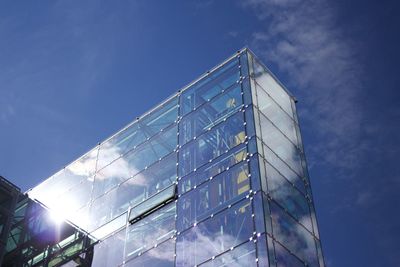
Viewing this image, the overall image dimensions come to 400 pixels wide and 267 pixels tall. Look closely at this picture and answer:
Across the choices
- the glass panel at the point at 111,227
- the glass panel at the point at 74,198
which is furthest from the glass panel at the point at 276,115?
the glass panel at the point at 74,198

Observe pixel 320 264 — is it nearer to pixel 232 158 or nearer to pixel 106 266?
pixel 232 158

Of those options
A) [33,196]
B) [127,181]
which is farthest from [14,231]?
[127,181]

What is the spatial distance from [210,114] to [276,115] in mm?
2853

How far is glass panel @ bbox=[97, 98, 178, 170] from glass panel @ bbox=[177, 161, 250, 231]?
5525 mm

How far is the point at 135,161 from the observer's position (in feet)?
97.2

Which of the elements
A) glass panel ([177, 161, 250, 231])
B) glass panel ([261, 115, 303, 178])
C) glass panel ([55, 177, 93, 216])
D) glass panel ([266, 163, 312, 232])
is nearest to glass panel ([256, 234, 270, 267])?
glass panel ([177, 161, 250, 231])

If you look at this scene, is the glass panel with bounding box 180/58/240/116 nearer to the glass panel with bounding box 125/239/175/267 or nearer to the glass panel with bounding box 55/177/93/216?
the glass panel with bounding box 55/177/93/216

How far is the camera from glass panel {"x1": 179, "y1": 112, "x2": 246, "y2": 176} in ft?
82.7

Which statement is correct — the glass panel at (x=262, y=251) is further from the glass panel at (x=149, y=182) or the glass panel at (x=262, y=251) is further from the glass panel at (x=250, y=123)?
the glass panel at (x=149, y=182)

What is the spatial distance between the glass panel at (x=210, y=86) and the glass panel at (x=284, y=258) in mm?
8587

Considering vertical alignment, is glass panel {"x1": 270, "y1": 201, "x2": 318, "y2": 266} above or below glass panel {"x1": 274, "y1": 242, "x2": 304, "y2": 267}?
above

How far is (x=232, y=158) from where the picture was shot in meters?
24.5

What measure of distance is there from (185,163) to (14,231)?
1029cm

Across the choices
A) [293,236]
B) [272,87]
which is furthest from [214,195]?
[272,87]
